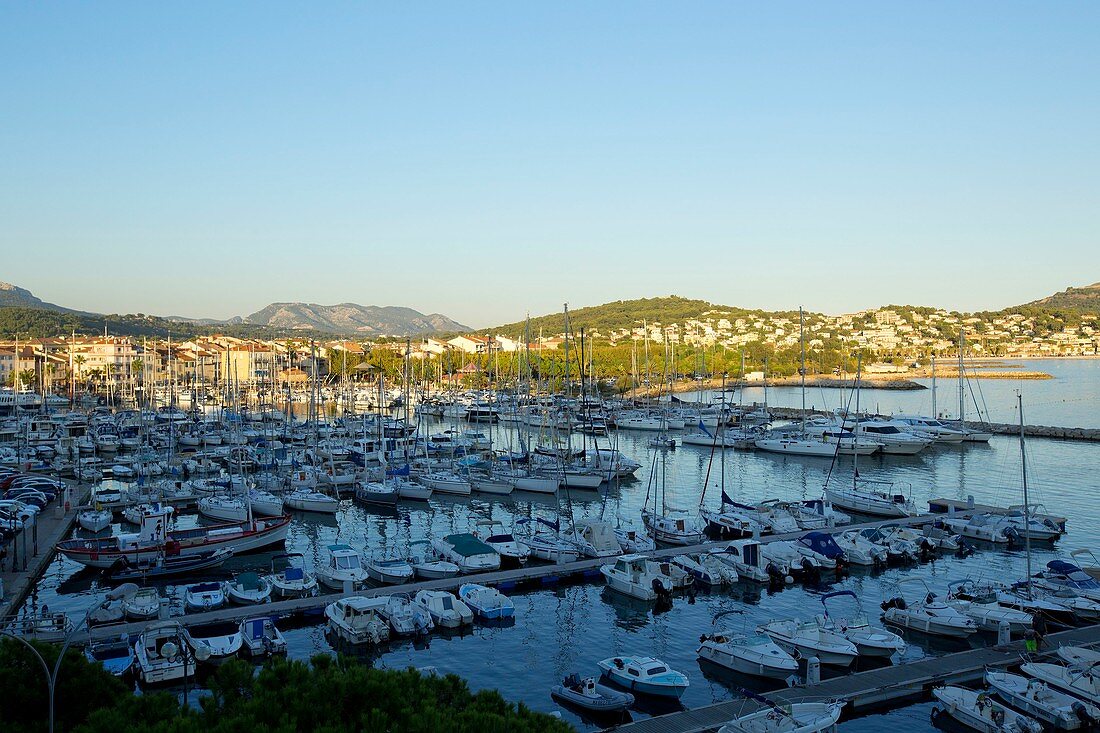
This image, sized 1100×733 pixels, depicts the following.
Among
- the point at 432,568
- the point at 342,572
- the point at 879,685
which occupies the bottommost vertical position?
the point at 879,685

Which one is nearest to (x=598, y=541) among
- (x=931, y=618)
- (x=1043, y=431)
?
(x=931, y=618)

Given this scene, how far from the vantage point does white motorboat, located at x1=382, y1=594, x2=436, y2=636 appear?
21234 mm

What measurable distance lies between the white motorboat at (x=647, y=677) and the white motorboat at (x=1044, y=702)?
6194mm

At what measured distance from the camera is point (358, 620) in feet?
68.5

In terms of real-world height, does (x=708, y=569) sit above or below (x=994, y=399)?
above

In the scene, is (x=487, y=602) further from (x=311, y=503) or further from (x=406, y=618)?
(x=311, y=503)

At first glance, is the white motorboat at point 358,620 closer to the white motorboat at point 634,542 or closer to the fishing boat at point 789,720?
the fishing boat at point 789,720

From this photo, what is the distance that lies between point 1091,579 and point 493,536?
17776 mm

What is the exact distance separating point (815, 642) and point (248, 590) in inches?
580

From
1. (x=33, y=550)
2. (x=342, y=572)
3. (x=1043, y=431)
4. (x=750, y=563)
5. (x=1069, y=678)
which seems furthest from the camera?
(x=1043, y=431)

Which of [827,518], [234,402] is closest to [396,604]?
[827,518]

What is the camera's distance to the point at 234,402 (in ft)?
221

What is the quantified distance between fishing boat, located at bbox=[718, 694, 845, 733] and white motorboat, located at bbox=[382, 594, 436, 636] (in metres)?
8.97

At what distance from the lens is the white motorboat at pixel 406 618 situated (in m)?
21.2
